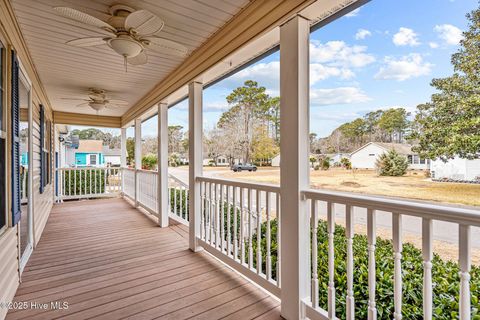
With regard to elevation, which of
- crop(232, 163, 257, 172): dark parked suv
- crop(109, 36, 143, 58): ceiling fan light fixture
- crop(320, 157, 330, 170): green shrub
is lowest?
crop(232, 163, 257, 172): dark parked suv

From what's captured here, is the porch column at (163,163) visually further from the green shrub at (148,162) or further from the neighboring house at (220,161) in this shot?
the green shrub at (148,162)

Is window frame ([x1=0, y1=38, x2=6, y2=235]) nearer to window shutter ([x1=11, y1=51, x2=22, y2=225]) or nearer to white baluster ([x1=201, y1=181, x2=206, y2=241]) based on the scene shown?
window shutter ([x1=11, y1=51, x2=22, y2=225])

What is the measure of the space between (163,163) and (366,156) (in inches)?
141

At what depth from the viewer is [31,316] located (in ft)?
6.22

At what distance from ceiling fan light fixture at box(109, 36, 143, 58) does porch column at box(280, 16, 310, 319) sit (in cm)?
134

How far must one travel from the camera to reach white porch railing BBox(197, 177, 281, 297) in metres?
2.17

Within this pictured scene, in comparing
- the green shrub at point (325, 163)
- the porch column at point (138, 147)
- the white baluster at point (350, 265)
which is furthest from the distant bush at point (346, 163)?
the porch column at point (138, 147)

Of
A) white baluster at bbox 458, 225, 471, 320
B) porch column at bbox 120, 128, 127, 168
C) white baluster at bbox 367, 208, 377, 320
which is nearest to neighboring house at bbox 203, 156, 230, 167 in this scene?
white baluster at bbox 367, 208, 377, 320

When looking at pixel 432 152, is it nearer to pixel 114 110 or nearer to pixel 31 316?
pixel 31 316

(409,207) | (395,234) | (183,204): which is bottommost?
(183,204)

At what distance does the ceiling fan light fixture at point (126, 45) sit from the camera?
2.22 m

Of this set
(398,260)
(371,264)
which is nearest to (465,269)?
(398,260)

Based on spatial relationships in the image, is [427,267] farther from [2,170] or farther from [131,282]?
[2,170]

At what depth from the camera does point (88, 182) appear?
754 centimetres
